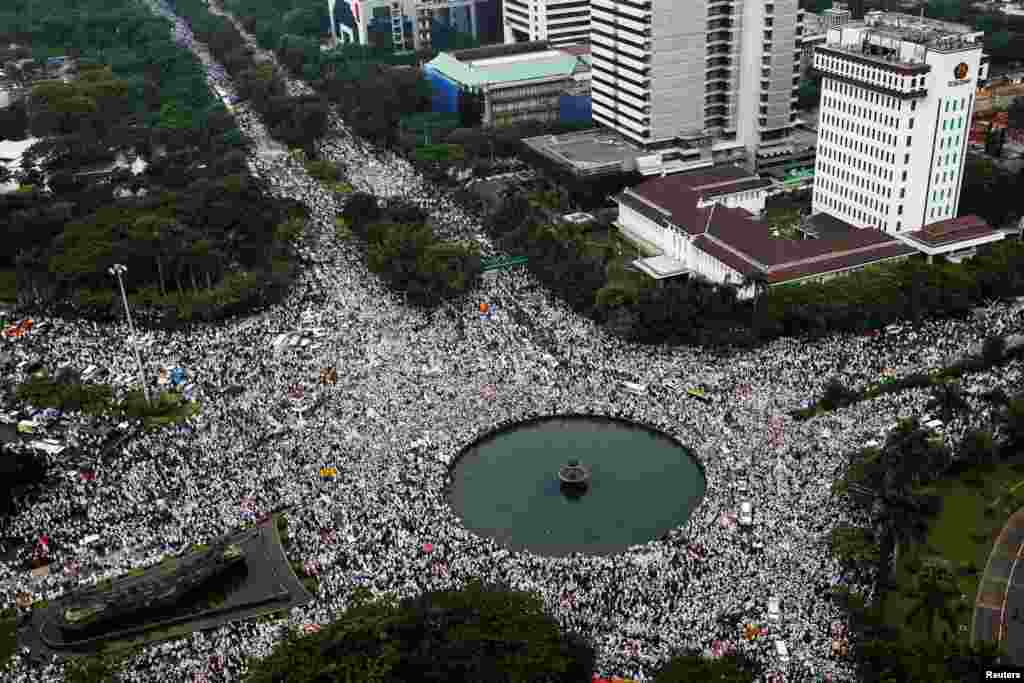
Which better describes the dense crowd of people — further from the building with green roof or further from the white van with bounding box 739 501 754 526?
the building with green roof

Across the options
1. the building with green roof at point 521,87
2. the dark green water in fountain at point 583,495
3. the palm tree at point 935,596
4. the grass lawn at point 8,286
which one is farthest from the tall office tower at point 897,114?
the grass lawn at point 8,286

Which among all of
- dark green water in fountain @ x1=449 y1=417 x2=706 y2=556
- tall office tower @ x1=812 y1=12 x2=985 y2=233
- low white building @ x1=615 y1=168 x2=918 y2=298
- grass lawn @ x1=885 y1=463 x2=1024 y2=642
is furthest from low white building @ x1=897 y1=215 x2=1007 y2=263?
dark green water in fountain @ x1=449 y1=417 x2=706 y2=556

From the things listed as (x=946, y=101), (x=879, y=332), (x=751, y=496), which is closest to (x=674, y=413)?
(x=751, y=496)

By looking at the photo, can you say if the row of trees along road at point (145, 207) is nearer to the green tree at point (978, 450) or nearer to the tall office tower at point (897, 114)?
the tall office tower at point (897, 114)

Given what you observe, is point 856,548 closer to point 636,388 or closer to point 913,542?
point 913,542

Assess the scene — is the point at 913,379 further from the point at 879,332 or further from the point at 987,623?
the point at 987,623
